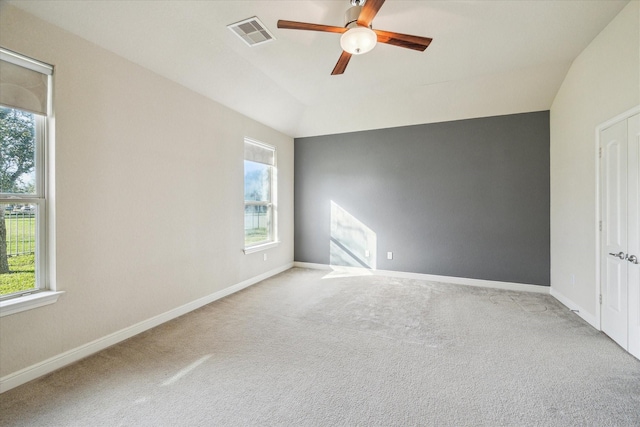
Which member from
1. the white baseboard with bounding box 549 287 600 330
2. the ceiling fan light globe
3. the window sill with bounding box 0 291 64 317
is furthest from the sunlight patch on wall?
the window sill with bounding box 0 291 64 317

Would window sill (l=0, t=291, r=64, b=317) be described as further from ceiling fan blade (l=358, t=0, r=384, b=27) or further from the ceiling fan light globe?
→ ceiling fan blade (l=358, t=0, r=384, b=27)

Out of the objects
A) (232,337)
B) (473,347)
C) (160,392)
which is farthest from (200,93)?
(473,347)

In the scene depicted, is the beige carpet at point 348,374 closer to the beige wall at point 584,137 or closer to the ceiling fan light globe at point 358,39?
the beige wall at point 584,137

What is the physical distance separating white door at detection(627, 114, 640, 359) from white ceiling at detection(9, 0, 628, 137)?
45.5 inches

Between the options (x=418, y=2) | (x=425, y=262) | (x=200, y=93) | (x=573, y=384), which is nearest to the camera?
(x=573, y=384)

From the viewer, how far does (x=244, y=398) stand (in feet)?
Answer: 6.07

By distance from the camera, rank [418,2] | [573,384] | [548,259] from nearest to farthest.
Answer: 1. [573,384]
2. [418,2]
3. [548,259]

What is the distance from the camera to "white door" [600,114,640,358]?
7.68ft

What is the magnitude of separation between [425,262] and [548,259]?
173cm

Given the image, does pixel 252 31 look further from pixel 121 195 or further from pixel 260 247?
pixel 260 247

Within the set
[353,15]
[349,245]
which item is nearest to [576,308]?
[349,245]

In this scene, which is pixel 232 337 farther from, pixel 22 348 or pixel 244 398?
pixel 22 348

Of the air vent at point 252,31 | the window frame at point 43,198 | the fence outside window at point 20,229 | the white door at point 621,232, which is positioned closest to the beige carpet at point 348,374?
the white door at point 621,232

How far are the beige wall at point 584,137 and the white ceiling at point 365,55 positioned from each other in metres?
0.20
